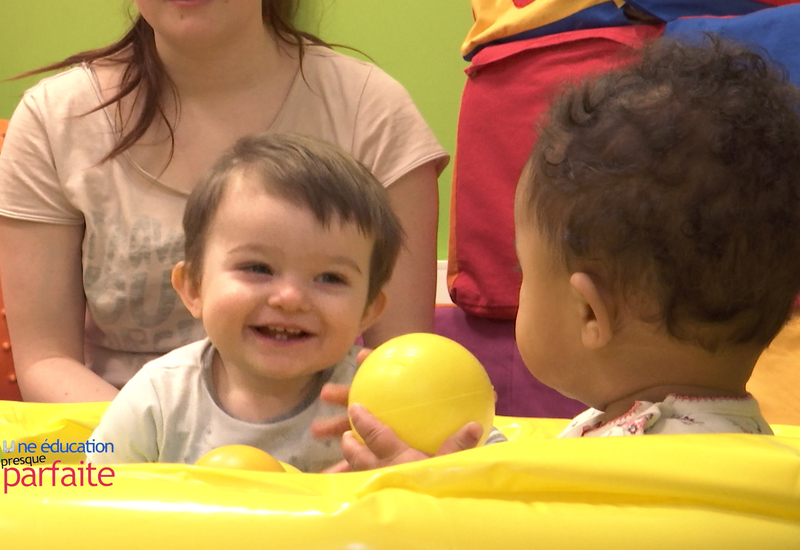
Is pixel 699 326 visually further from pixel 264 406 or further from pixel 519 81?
pixel 519 81

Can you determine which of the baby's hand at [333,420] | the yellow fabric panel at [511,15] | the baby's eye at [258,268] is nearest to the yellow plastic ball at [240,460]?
the baby's hand at [333,420]

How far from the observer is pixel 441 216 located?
2355 mm

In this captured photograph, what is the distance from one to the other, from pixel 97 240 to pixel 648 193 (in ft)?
2.80

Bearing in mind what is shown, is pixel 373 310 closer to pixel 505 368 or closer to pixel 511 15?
pixel 505 368

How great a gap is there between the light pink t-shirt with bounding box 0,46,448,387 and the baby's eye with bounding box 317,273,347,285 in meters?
0.40

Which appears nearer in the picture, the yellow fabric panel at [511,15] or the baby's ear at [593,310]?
the baby's ear at [593,310]

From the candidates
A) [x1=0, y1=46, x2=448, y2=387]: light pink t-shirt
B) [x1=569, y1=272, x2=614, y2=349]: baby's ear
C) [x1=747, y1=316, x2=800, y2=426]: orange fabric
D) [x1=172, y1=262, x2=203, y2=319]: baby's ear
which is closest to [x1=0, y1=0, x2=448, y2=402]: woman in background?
[x1=0, y1=46, x2=448, y2=387]: light pink t-shirt

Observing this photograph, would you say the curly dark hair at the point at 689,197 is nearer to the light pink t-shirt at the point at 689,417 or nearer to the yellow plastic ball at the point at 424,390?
the light pink t-shirt at the point at 689,417

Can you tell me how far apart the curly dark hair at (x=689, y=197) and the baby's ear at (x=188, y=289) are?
412 millimetres

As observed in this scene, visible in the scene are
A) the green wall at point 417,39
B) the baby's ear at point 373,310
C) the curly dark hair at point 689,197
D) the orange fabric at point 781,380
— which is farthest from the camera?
the green wall at point 417,39

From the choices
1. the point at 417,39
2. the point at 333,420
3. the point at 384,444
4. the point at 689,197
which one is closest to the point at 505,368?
the point at 333,420

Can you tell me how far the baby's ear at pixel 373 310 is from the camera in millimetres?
1021

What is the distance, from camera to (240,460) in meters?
0.81

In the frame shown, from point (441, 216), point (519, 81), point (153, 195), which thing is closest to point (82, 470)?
point (153, 195)
